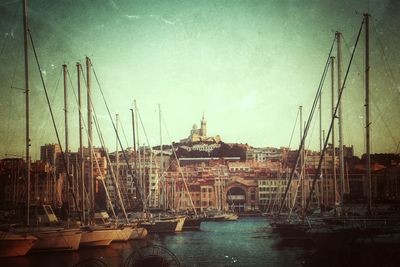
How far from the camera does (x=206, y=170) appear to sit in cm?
5544

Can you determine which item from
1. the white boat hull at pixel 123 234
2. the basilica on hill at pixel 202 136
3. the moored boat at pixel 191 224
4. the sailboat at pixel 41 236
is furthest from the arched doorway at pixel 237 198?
the sailboat at pixel 41 236

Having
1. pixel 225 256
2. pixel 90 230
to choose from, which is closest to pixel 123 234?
pixel 90 230

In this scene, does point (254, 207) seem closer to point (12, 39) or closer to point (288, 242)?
point (288, 242)

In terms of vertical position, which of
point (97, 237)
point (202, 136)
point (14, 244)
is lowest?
point (97, 237)

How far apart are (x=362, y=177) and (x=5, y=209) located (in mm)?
32844

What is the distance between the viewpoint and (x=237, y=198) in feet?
208

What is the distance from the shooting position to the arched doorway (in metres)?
63.0

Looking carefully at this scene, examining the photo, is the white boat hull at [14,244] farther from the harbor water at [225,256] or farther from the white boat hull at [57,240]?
the white boat hull at [57,240]

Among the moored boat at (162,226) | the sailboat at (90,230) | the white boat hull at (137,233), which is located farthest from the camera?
the moored boat at (162,226)

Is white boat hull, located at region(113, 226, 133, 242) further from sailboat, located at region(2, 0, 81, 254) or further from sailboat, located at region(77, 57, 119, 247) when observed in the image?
sailboat, located at region(2, 0, 81, 254)

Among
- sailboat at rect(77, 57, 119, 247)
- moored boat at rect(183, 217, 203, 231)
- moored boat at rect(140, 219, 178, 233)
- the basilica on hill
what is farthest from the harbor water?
the basilica on hill

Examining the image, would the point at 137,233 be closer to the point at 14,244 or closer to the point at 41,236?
the point at 41,236

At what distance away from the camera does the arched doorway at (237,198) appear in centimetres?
6303

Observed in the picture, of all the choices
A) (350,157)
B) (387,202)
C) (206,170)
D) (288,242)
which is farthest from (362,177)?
(387,202)
